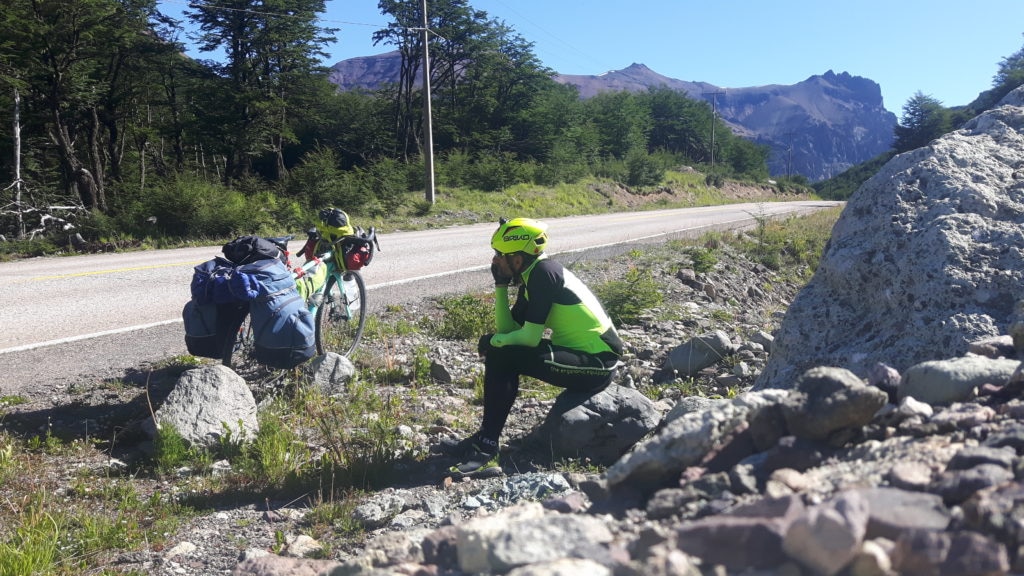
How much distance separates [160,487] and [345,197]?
56.2 ft

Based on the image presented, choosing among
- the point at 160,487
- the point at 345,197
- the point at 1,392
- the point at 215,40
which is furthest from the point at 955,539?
the point at 215,40

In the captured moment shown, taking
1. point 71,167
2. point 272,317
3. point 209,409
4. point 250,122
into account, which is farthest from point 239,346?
point 250,122

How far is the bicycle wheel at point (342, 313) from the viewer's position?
6.06 meters

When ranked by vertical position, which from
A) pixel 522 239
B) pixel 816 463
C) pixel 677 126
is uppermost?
pixel 677 126

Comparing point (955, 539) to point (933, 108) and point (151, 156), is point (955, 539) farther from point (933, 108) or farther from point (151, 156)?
point (933, 108)

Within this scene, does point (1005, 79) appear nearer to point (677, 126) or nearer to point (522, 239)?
A: point (677, 126)

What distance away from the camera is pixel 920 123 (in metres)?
48.1

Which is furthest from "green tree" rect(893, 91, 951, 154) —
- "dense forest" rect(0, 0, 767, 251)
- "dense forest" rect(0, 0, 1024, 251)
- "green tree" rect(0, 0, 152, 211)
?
"green tree" rect(0, 0, 152, 211)

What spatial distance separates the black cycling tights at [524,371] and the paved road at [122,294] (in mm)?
3038

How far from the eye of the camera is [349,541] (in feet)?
10.9

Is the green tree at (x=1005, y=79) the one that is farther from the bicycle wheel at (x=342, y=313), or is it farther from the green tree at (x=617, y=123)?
the bicycle wheel at (x=342, y=313)

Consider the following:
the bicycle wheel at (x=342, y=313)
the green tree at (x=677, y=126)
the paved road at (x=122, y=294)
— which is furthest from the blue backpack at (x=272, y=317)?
the green tree at (x=677, y=126)

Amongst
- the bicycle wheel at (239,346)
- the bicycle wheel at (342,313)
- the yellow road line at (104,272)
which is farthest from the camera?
the yellow road line at (104,272)

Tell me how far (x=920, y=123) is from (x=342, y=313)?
170ft
